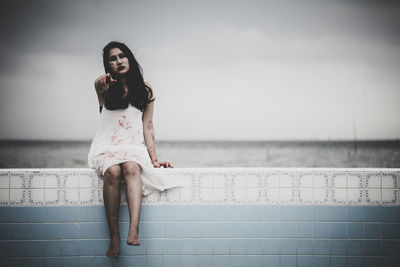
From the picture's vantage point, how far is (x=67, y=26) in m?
15.2

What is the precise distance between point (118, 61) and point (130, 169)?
783 mm

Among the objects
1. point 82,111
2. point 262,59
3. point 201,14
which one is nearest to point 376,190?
point 201,14

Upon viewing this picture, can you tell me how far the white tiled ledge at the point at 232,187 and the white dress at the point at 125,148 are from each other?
0.24ft

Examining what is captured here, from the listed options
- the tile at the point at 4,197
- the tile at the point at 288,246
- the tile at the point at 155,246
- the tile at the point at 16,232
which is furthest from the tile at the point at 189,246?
the tile at the point at 4,197

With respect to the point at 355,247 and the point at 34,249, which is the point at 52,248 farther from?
the point at 355,247

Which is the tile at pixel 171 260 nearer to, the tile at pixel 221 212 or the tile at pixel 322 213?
the tile at pixel 221 212

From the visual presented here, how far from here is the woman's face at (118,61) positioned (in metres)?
2.28

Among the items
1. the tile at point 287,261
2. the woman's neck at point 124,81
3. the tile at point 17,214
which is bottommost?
the tile at point 287,261

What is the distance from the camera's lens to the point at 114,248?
Answer: 79.9 inches

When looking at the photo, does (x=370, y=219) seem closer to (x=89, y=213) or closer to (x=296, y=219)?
(x=296, y=219)

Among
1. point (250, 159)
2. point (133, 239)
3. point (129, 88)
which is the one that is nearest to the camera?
point (133, 239)

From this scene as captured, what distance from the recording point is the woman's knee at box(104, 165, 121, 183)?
207cm

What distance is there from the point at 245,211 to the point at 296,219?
37 centimetres

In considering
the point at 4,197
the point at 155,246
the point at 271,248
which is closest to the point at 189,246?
the point at 155,246
